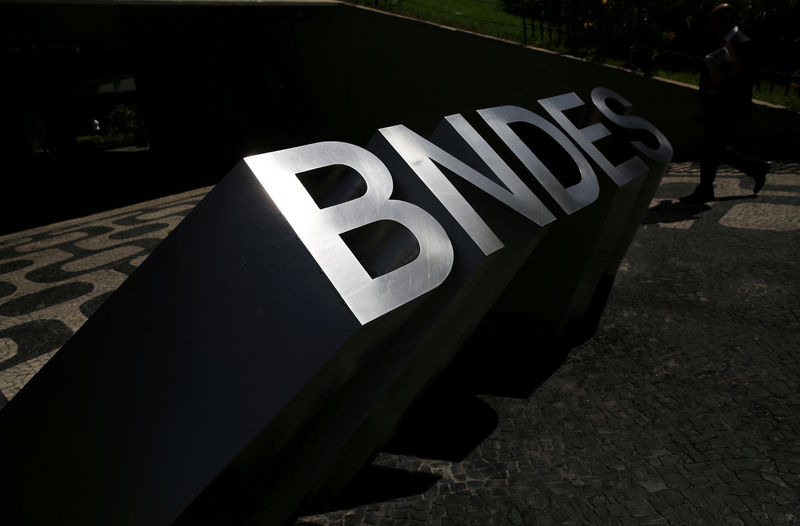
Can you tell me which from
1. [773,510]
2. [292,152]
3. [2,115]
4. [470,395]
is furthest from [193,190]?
[2,115]

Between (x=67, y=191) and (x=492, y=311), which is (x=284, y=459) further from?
(x=67, y=191)

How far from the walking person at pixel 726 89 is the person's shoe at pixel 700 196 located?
202mm

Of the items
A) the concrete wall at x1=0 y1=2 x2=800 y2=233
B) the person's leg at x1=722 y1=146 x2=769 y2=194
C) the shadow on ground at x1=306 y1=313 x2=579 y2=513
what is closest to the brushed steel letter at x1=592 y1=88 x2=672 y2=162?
the shadow on ground at x1=306 y1=313 x2=579 y2=513

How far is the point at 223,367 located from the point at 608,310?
3304 millimetres

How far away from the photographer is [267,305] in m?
1.93

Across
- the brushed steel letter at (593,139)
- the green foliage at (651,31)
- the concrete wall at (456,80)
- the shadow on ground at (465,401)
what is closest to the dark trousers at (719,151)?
the concrete wall at (456,80)

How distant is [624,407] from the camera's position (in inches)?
128

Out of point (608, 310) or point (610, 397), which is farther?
point (608, 310)

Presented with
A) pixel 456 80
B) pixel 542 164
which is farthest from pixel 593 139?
pixel 456 80

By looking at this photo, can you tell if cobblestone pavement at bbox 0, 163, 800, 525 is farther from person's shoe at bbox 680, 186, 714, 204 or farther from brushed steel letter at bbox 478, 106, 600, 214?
person's shoe at bbox 680, 186, 714, 204

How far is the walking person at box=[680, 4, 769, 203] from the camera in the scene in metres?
6.25

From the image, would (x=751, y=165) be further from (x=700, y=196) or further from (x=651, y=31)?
(x=651, y=31)

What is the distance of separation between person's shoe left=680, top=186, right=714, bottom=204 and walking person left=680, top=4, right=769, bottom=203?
20 centimetres

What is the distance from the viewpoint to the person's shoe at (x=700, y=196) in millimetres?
6943
